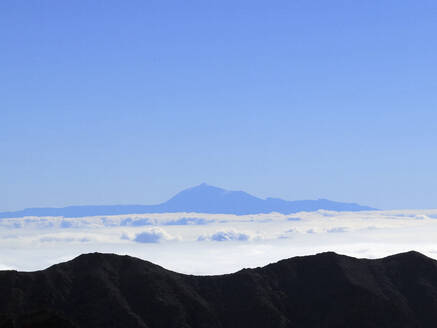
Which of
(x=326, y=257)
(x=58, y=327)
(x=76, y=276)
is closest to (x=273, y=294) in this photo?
(x=326, y=257)

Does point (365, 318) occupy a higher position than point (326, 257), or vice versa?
point (326, 257)

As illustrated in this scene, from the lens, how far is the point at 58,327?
279ft

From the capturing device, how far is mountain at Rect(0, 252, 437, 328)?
126 meters

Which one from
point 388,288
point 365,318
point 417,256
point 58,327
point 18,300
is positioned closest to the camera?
point 58,327

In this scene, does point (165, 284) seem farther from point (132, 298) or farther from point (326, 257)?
point (326, 257)

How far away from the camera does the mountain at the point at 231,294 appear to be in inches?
4968

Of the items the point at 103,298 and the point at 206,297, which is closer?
the point at 103,298

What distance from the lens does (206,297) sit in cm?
13662

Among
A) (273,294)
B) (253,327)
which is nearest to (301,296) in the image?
(273,294)

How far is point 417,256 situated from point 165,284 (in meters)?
53.7

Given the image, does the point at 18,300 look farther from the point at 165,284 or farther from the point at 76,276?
the point at 165,284

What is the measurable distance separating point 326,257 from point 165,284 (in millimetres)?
34125

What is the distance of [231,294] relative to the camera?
138m

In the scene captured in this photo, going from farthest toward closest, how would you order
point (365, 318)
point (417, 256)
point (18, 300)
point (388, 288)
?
point (417, 256) < point (388, 288) < point (365, 318) < point (18, 300)
